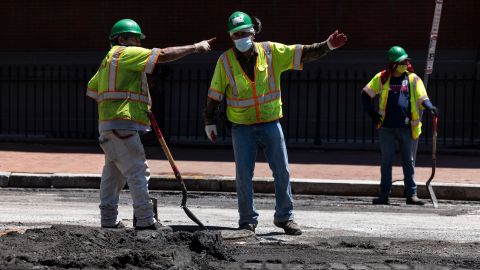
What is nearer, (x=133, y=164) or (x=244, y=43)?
(x=133, y=164)

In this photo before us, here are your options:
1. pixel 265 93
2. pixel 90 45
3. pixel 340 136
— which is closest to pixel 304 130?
pixel 340 136

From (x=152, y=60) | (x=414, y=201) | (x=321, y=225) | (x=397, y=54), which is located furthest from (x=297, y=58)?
(x=414, y=201)

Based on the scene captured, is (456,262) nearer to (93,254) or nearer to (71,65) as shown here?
(93,254)

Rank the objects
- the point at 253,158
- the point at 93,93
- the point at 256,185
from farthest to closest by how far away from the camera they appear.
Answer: the point at 256,185, the point at 253,158, the point at 93,93

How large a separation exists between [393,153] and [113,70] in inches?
186

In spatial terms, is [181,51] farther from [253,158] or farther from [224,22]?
[224,22]

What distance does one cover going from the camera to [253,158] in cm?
948

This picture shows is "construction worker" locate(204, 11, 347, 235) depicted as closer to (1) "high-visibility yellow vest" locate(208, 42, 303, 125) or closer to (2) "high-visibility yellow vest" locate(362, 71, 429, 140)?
(1) "high-visibility yellow vest" locate(208, 42, 303, 125)

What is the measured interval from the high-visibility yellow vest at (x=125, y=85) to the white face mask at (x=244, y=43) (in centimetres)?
83

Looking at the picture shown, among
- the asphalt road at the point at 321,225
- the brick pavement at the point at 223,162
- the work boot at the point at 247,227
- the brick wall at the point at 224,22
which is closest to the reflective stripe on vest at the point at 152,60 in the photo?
the asphalt road at the point at 321,225

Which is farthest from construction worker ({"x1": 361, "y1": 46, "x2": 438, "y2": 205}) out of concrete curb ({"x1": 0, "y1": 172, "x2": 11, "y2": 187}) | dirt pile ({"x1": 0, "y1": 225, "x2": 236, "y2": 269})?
concrete curb ({"x1": 0, "y1": 172, "x2": 11, "y2": 187})

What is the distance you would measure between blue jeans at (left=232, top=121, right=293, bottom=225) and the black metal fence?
10.0 meters

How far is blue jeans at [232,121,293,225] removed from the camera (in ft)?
30.6

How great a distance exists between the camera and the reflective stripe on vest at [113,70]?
882 cm
